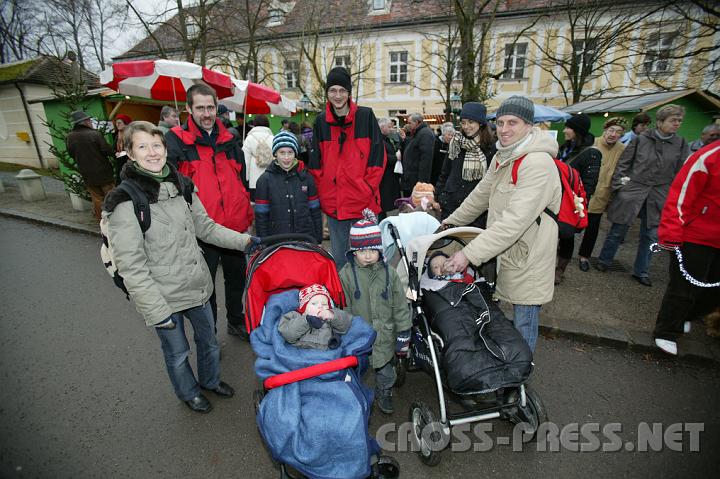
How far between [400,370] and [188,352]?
1.78 m

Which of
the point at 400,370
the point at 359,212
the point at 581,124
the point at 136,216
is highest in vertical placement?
the point at 581,124

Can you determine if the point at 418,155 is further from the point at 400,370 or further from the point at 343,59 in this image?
the point at 343,59

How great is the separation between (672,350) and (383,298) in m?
3.09

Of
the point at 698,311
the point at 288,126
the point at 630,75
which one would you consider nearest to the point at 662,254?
the point at 698,311

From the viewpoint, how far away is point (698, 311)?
11.8ft

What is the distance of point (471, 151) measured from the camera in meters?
3.93

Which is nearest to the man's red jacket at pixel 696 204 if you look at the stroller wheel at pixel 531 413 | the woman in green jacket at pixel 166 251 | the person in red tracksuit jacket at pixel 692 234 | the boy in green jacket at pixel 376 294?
the person in red tracksuit jacket at pixel 692 234

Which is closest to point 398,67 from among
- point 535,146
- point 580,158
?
point 580,158

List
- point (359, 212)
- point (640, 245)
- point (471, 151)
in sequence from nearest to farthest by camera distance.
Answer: point (359, 212), point (471, 151), point (640, 245)

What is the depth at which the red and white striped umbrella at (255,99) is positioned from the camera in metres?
6.98

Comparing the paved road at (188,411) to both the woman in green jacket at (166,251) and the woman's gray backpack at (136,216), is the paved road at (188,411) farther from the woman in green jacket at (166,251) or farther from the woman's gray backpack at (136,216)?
the woman's gray backpack at (136,216)

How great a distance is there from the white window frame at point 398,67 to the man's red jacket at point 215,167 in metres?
25.5

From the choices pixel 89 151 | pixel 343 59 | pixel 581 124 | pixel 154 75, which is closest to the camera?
pixel 581 124

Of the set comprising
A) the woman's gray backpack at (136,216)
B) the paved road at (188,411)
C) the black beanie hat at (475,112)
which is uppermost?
the black beanie hat at (475,112)
